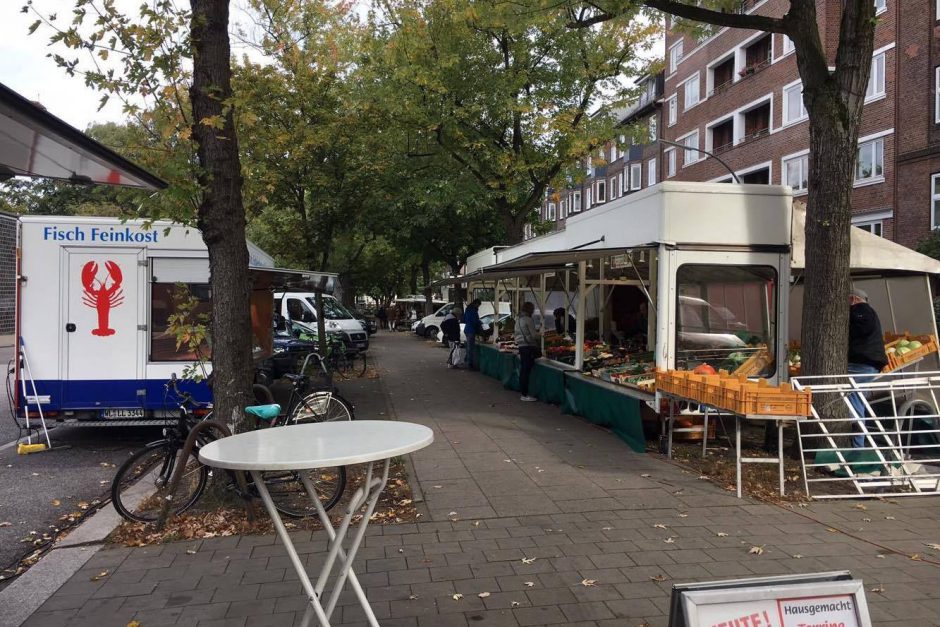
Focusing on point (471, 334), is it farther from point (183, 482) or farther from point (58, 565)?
point (58, 565)

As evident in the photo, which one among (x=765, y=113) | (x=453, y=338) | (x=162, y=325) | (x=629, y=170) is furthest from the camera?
(x=629, y=170)

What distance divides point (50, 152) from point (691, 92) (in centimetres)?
3726

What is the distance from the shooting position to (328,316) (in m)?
21.4

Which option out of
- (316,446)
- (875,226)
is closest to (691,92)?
(875,226)

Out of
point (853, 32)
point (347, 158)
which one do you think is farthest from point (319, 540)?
point (347, 158)

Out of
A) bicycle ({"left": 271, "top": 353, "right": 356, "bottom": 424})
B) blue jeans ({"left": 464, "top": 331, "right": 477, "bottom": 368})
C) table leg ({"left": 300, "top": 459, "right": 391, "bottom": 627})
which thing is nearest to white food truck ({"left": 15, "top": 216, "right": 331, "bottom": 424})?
bicycle ({"left": 271, "top": 353, "right": 356, "bottom": 424})

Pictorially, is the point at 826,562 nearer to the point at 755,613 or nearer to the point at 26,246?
the point at 755,613

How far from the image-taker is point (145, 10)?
5.46 meters

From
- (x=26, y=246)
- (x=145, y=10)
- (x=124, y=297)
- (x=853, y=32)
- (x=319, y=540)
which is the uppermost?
(x=853, y=32)

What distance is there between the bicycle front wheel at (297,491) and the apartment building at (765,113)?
58.9ft

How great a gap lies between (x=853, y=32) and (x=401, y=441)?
6.65m

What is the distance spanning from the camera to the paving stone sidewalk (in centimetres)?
397

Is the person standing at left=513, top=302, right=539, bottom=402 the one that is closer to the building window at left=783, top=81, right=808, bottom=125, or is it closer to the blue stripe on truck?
the blue stripe on truck

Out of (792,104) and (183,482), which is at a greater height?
(792,104)
